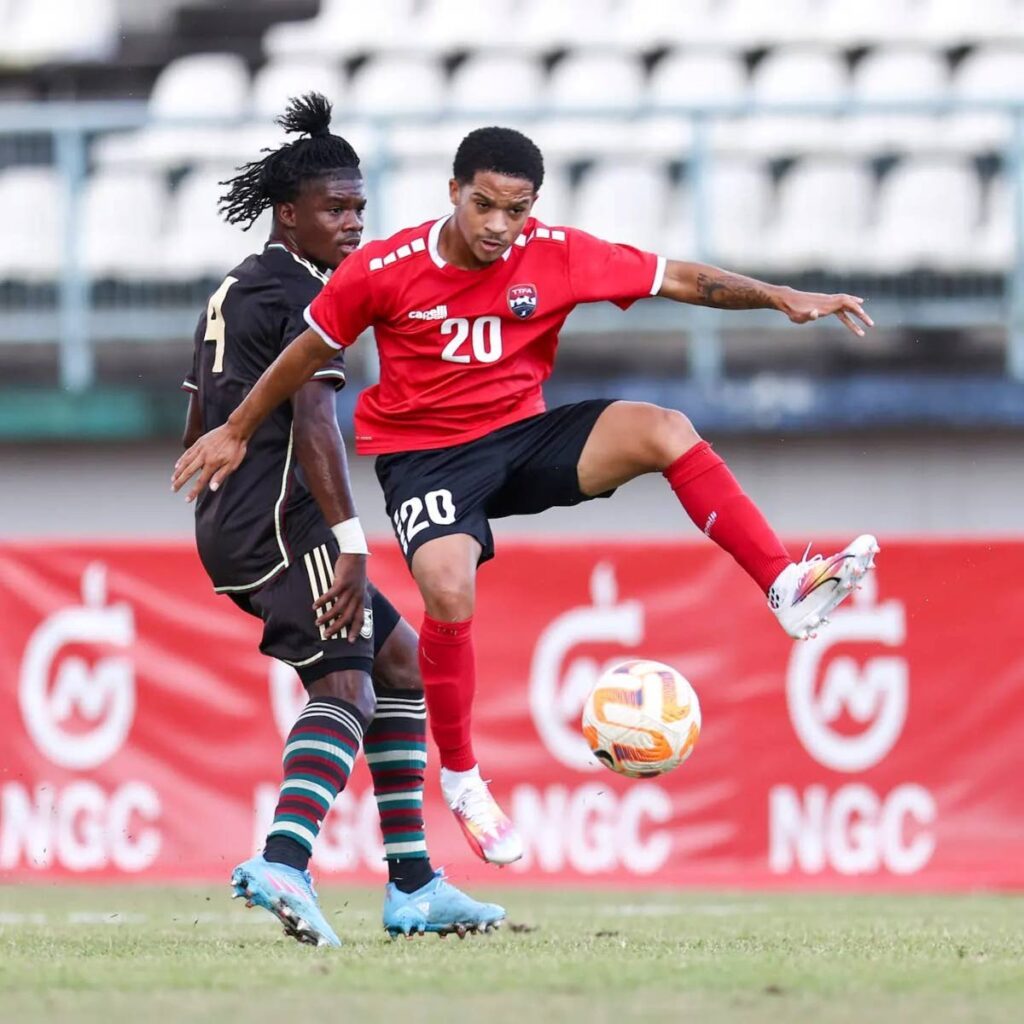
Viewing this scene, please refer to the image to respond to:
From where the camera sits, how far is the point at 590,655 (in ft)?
31.1

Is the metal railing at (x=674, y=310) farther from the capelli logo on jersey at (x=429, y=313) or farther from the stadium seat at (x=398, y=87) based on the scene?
the capelli logo on jersey at (x=429, y=313)

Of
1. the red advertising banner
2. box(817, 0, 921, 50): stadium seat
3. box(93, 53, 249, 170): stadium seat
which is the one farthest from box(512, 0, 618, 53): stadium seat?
the red advertising banner

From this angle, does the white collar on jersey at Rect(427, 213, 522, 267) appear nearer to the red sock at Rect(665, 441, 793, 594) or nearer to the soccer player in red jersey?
the soccer player in red jersey

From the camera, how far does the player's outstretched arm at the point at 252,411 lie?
5582mm

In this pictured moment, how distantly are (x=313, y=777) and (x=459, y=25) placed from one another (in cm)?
926

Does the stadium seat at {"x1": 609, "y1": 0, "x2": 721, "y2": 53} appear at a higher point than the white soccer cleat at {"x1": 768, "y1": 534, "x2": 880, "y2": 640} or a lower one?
higher

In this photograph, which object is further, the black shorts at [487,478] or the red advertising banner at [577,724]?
the red advertising banner at [577,724]

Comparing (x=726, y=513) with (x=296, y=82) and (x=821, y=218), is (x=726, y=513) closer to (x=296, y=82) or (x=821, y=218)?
(x=821, y=218)

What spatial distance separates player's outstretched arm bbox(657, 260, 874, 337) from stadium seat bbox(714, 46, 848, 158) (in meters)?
5.92

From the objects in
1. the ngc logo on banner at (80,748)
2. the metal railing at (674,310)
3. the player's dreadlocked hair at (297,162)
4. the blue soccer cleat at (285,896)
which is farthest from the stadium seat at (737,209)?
the blue soccer cleat at (285,896)

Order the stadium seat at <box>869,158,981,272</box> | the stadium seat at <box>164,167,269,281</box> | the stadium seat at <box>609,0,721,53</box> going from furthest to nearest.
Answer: the stadium seat at <box>609,0,721,53</box> < the stadium seat at <box>869,158,981,272</box> < the stadium seat at <box>164,167,269,281</box>

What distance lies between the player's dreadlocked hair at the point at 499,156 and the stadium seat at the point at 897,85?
676 centimetres

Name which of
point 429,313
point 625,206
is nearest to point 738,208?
point 625,206

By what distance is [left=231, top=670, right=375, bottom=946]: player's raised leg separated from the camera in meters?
5.41
